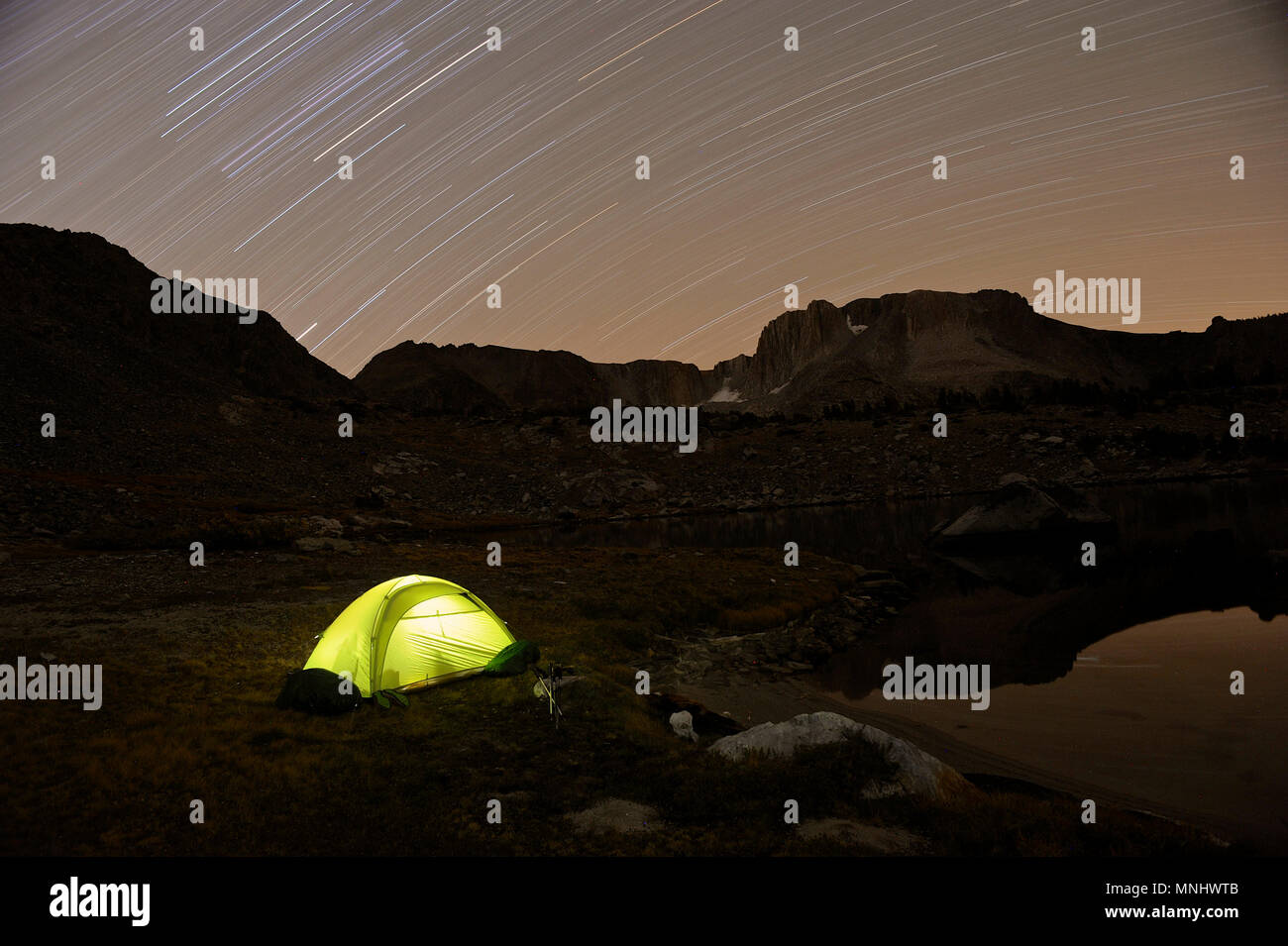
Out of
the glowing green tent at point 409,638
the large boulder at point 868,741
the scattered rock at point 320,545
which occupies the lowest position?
the large boulder at point 868,741

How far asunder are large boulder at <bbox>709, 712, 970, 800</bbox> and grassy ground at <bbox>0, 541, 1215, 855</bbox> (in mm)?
258

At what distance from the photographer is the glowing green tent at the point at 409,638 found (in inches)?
499

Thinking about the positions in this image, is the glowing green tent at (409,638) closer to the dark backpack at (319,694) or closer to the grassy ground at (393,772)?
the dark backpack at (319,694)

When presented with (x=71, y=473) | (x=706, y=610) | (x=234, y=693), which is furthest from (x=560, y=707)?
(x=71, y=473)

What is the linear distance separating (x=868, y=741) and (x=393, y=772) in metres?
6.76

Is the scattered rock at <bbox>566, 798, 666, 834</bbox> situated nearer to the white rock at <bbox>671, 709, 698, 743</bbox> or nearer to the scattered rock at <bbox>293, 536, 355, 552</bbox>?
the white rock at <bbox>671, 709, 698, 743</bbox>

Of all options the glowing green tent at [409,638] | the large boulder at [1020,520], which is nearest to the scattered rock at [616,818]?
the glowing green tent at [409,638]

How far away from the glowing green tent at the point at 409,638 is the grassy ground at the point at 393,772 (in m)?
0.55

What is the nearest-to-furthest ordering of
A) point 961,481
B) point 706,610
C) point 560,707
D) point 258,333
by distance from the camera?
point 560,707
point 706,610
point 961,481
point 258,333

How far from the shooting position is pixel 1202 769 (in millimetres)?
10297

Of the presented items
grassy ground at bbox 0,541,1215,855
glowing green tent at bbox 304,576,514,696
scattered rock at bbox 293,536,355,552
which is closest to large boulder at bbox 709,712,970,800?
grassy ground at bbox 0,541,1215,855

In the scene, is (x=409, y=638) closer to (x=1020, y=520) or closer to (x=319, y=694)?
(x=319, y=694)
